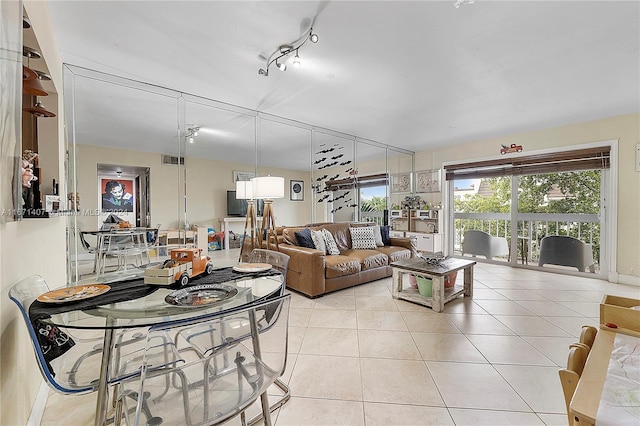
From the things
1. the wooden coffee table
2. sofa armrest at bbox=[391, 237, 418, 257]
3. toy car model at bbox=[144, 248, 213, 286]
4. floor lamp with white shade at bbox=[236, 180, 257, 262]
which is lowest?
the wooden coffee table

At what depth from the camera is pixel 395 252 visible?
14.3ft

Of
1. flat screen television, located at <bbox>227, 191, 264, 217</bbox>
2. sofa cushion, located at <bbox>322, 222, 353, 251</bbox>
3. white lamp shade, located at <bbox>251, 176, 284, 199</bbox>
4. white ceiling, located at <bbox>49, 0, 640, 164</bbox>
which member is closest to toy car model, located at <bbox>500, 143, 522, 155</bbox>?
white ceiling, located at <bbox>49, 0, 640, 164</bbox>

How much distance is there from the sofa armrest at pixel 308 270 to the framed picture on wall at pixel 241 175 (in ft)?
5.28

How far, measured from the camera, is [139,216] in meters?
3.06

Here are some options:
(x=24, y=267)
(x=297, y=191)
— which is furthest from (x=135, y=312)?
(x=297, y=191)

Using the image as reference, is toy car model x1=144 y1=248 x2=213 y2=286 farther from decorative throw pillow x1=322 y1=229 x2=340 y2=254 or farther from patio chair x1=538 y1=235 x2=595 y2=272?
patio chair x1=538 y1=235 x2=595 y2=272

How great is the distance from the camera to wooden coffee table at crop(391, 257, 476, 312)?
2.89 meters

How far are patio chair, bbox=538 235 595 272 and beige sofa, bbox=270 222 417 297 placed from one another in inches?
92.9

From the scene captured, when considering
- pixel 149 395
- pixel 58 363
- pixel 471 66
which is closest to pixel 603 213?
pixel 471 66

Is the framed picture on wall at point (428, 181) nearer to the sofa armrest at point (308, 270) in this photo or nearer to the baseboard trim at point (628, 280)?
the baseboard trim at point (628, 280)

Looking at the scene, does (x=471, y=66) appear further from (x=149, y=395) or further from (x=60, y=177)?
(x=60, y=177)

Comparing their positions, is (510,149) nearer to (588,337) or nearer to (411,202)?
(411,202)

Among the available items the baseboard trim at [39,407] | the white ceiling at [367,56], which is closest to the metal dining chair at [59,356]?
the baseboard trim at [39,407]

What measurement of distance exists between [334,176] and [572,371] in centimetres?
497
